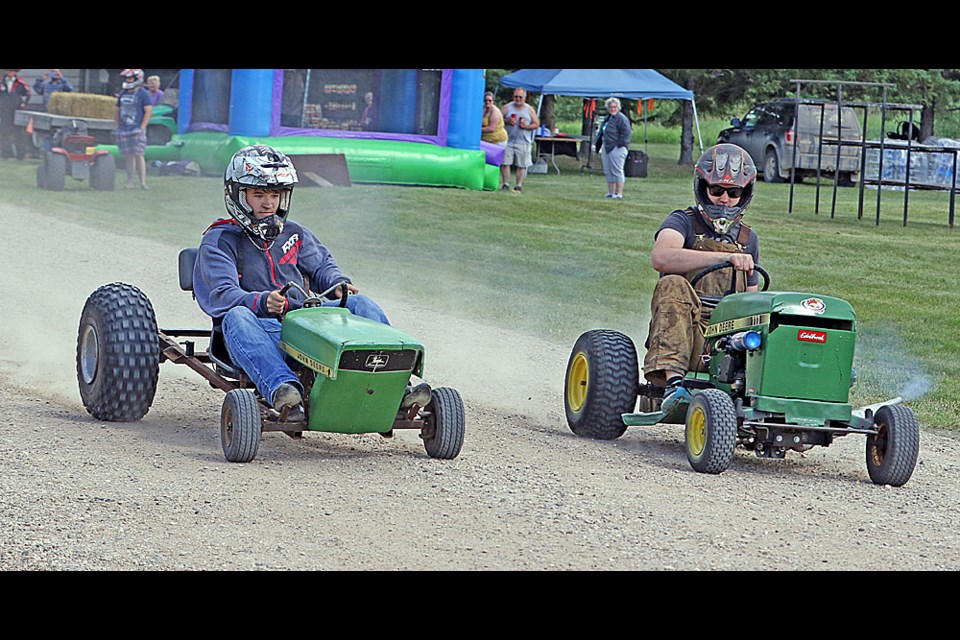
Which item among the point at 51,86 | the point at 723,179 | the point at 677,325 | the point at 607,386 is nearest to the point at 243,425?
the point at 607,386

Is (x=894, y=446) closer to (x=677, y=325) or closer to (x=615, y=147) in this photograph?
(x=677, y=325)

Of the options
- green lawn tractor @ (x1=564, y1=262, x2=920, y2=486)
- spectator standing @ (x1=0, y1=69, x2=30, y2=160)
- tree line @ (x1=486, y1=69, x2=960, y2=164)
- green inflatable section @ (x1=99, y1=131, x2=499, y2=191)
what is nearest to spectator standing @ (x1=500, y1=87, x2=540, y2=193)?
green inflatable section @ (x1=99, y1=131, x2=499, y2=191)

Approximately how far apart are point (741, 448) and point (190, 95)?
779 inches

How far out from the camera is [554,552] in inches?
207

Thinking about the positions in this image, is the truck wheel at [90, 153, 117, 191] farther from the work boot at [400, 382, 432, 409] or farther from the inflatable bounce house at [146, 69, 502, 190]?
the work boot at [400, 382, 432, 409]

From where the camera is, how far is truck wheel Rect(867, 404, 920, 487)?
6.68m

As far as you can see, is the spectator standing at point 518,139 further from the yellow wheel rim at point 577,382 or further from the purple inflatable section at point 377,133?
the yellow wheel rim at point 577,382

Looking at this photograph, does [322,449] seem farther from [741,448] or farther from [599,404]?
[741,448]

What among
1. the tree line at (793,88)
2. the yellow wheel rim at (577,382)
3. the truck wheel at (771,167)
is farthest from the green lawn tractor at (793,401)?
the tree line at (793,88)

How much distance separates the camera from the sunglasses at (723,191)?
758cm

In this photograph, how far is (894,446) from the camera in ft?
21.9

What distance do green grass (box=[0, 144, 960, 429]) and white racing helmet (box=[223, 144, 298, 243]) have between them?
14.6 ft

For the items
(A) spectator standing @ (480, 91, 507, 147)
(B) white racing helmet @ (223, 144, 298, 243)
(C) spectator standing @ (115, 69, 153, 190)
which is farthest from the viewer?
(A) spectator standing @ (480, 91, 507, 147)
